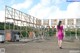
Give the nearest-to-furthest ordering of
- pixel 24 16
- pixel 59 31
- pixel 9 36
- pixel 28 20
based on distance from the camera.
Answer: pixel 59 31 → pixel 9 36 → pixel 24 16 → pixel 28 20

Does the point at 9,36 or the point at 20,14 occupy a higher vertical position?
the point at 20,14

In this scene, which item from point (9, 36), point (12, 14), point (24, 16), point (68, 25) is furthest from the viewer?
point (68, 25)

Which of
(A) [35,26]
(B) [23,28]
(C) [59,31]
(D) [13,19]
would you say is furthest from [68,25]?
(C) [59,31]

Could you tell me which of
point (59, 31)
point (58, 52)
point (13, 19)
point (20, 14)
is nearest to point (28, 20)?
point (20, 14)

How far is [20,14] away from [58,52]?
24356mm

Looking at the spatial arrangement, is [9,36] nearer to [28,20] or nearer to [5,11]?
[5,11]

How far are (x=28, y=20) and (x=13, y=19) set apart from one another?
9.67 meters

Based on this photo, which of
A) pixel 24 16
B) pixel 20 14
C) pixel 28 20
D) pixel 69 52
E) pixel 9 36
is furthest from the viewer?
pixel 28 20

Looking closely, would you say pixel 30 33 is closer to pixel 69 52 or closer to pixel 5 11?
pixel 5 11

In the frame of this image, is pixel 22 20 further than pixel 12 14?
Yes

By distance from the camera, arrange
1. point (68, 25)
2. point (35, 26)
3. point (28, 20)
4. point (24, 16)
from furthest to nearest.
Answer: point (68, 25) < point (35, 26) < point (28, 20) < point (24, 16)

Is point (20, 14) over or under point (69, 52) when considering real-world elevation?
over

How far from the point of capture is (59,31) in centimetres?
1357

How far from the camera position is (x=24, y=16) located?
3784cm
